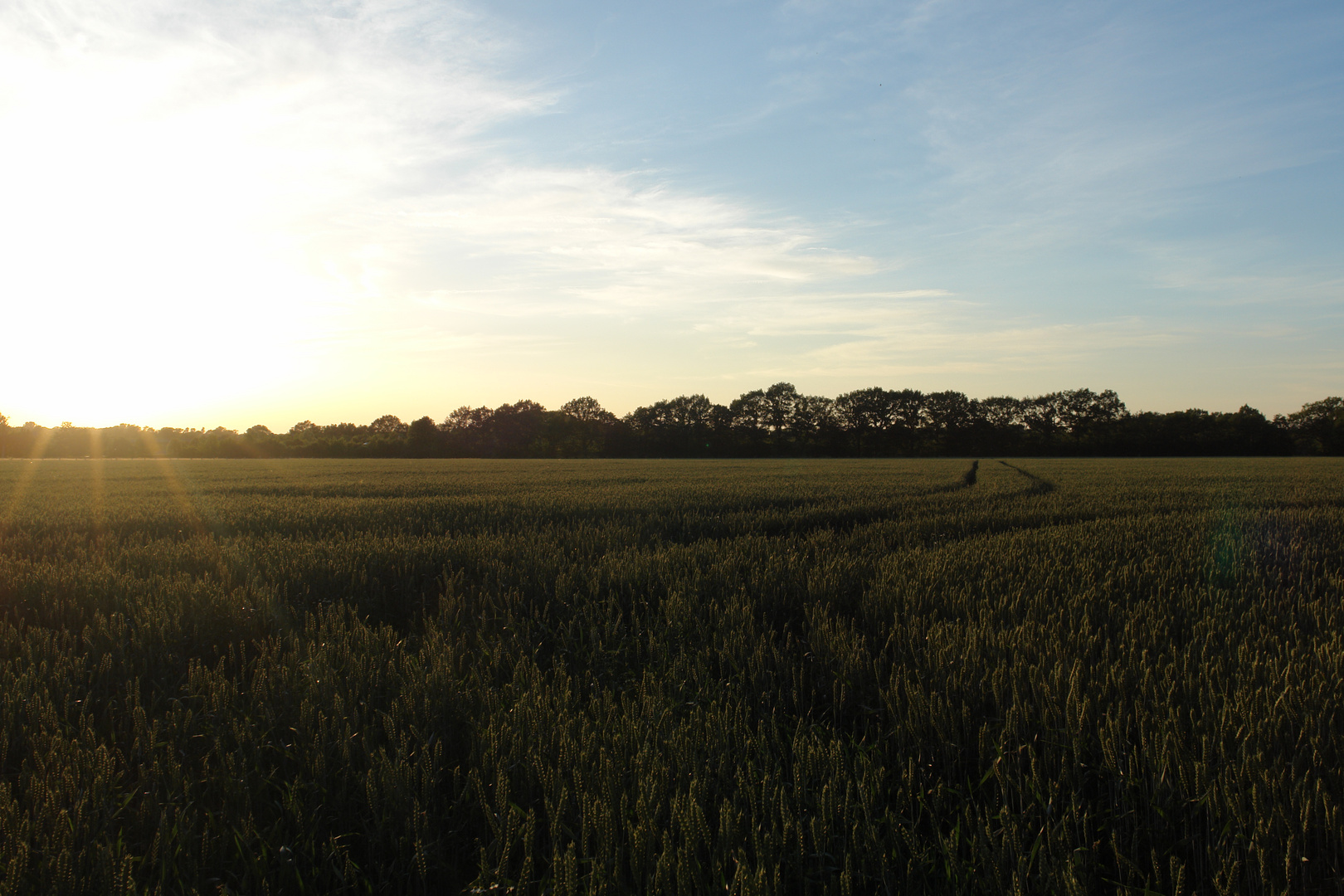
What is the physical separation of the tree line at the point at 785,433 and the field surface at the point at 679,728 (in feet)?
233

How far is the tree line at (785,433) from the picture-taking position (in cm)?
7269

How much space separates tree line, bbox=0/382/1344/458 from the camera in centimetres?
7269

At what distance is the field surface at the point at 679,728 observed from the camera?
1.75 metres

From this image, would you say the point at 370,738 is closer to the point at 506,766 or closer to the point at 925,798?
the point at 506,766

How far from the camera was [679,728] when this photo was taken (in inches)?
92.0

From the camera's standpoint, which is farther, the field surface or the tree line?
the tree line

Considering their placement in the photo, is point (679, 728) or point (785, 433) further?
point (785, 433)

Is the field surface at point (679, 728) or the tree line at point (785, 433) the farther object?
the tree line at point (785, 433)

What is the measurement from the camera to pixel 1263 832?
1.66 meters

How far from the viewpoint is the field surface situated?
1749 mm

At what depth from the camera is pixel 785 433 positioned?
8962cm

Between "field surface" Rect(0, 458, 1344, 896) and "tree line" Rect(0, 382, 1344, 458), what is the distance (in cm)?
7094

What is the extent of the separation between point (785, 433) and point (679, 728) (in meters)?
88.7

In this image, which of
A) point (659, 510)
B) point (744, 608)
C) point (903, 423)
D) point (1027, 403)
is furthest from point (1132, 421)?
point (744, 608)
